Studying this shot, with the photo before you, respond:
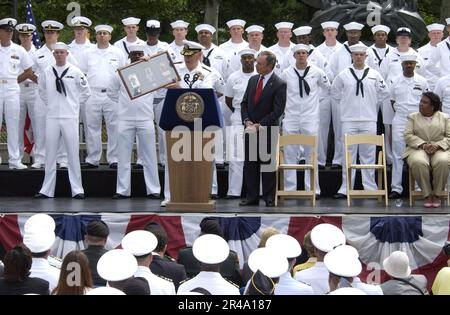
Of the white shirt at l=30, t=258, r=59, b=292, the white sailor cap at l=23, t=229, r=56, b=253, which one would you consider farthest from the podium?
the white shirt at l=30, t=258, r=59, b=292

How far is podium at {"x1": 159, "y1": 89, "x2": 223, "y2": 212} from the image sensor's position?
13.3 metres

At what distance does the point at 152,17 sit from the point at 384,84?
14485 millimetres

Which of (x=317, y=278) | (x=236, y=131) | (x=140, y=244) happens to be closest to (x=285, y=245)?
(x=317, y=278)

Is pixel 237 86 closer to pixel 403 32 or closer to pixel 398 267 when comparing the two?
pixel 403 32

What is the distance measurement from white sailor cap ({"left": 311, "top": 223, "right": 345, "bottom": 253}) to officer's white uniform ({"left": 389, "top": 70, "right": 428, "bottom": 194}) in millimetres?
5633

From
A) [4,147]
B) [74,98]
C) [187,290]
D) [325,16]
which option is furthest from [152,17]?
[187,290]

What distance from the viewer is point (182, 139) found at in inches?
523

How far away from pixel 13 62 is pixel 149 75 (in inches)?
100

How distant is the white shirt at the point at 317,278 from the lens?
904 cm

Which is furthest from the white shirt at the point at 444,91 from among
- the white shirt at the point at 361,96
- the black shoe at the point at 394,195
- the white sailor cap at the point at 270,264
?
the white sailor cap at the point at 270,264

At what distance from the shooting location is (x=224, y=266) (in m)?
10.3

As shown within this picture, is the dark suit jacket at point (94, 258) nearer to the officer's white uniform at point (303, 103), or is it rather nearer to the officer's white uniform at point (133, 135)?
the officer's white uniform at point (133, 135)

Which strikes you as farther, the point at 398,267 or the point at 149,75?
the point at 149,75

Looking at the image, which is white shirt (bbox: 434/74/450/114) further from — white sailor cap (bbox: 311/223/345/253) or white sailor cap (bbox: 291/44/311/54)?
white sailor cap (bbox: 311/223/345/253)
